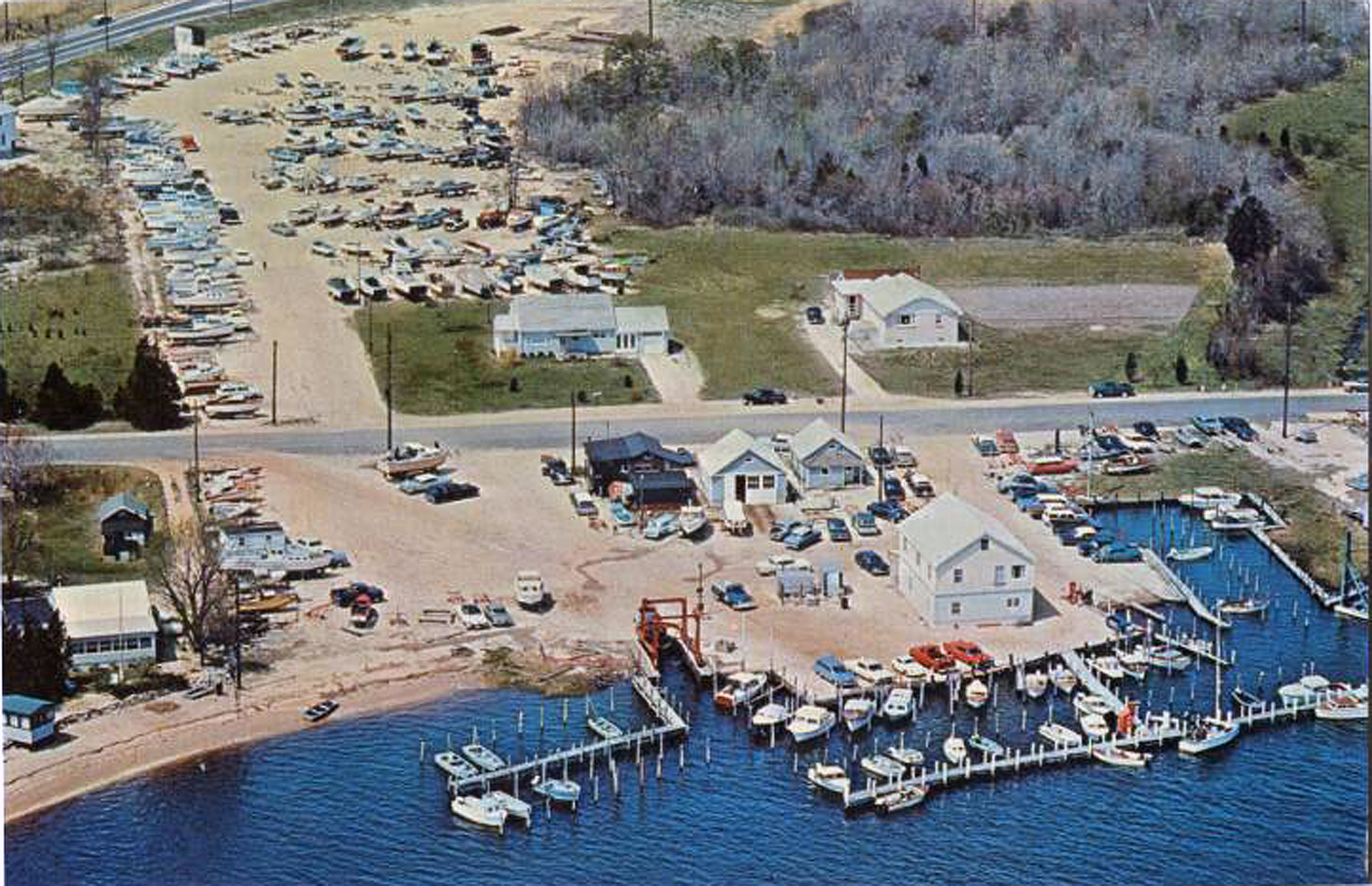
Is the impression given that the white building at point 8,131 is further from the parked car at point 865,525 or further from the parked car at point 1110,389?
the parked car at point 865,525

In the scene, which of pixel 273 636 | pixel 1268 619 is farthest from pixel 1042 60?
pixel 273 636

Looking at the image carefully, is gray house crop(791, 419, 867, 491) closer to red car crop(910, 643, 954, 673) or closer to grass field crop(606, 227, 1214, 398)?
grass field crop(606, 227, 1214, 398)

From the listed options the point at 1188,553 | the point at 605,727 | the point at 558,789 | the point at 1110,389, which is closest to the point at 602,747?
the point at 605,727

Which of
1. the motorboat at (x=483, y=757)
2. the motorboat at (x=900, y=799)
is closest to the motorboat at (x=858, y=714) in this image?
the motorboat at (x=900, y=799)

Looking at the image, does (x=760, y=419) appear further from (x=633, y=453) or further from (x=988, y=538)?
(x=988, y=538)

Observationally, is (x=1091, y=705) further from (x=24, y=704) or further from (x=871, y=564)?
(x=24, y=704)

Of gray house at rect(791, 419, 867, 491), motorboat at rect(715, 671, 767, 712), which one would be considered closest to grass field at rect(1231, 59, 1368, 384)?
gray house at rect(791, 419, 867, 491)
